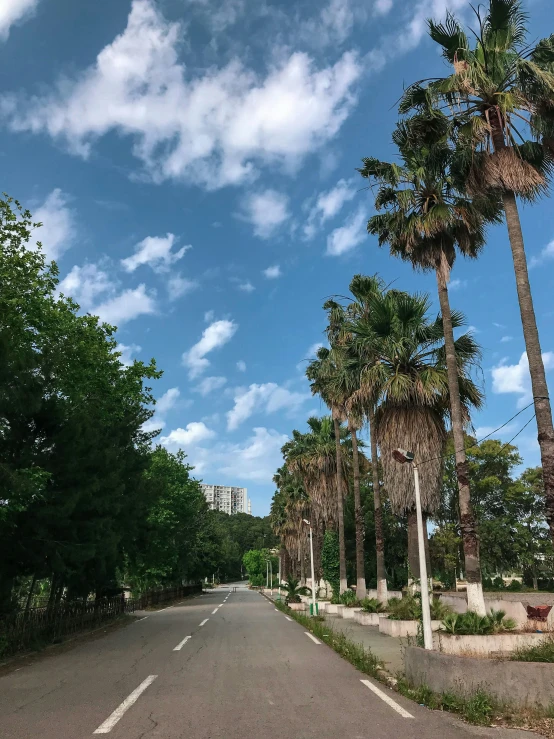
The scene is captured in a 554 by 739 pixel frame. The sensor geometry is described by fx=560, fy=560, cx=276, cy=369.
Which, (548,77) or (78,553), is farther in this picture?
(78,553)

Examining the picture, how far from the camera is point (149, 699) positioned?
28.6ft

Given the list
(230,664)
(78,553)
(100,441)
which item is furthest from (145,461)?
(230,664)

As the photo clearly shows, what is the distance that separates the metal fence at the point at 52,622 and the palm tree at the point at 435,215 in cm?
1255

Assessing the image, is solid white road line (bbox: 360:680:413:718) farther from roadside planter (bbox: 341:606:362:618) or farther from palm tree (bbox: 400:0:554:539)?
roadside planter (bbox: 341:606:362:618)

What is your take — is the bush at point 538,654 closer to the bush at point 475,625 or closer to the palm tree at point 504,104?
the bush at point 475,625

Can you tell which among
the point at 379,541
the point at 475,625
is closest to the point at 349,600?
the point at 379,541

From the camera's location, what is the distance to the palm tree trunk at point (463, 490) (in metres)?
12.4

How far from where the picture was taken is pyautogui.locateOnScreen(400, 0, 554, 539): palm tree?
11789 mm

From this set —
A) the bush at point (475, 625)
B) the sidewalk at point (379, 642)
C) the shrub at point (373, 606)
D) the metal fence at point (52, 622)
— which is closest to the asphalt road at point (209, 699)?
the sidewalk at point (379, 642)

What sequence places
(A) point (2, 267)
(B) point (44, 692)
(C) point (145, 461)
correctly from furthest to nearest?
(C) point (145, 461) < (A) point (2, 267) < (B) point (44, 692)

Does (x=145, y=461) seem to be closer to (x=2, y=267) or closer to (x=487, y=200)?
(x=2, y=267)

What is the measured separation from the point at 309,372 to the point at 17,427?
24.5m

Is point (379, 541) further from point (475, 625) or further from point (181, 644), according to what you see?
point (475, 625)

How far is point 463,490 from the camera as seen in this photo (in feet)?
45.5
